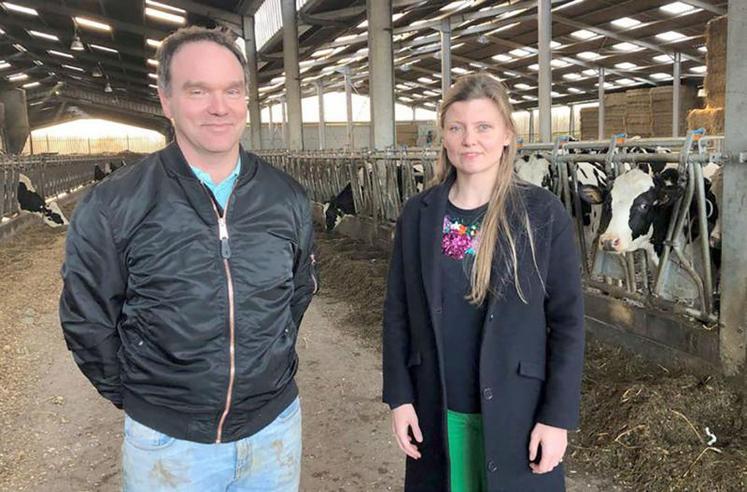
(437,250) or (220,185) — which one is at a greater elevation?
(220,185)

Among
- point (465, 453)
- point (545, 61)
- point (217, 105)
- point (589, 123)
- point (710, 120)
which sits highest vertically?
point (545, 61)

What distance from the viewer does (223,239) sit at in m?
1.52

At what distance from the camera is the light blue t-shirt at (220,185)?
1583mm

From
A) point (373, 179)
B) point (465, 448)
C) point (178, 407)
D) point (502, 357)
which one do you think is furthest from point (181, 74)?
point (373, 179)

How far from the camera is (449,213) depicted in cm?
182

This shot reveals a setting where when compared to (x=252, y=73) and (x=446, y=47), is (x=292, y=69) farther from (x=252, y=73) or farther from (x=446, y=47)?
(x=252, y=73)

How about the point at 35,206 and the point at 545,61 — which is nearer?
the point at 545,61

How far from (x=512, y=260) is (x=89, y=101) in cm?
4327

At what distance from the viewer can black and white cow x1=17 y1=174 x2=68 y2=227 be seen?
42.1 feet

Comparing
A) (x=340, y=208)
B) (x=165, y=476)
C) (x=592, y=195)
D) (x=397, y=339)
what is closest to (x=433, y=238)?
(x=397, y=339)

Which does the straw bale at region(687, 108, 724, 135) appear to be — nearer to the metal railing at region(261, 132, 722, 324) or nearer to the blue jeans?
the metal railing at region(261, 132, 722, 324)

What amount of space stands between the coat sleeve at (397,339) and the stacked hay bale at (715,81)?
10.5 metres

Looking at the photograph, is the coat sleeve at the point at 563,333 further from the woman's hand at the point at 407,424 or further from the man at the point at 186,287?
the man at the point at 186,287

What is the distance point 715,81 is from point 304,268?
11705 millimetres
